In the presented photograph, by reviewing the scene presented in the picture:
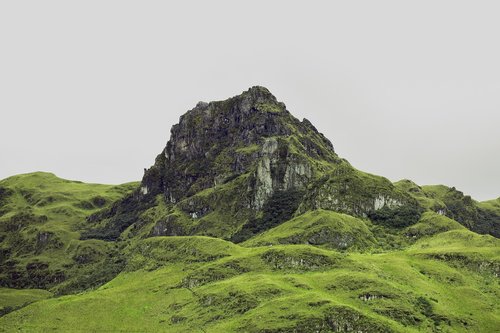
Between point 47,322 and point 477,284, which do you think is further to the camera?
point 47,322

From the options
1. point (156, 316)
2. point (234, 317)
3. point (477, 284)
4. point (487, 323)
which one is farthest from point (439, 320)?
point (156, 316)

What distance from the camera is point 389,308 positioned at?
164m

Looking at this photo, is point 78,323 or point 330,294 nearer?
point 330,294

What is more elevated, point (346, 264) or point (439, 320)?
point (346, 264)

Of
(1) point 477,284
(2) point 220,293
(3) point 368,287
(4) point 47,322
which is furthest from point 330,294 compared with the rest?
(4) point 47,322

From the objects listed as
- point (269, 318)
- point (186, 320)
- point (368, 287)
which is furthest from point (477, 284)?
point (186, 320)

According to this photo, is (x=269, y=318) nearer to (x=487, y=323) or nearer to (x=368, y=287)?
(x=368, y=287)

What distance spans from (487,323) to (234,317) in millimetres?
71215

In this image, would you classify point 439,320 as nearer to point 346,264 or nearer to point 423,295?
point 423,295

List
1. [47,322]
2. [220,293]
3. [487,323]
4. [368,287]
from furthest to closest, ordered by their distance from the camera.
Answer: [47,322] < [220,293] < [368,287] < [487,323]

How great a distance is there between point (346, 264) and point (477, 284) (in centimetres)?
4177

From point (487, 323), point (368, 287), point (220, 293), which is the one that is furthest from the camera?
point (220, 293)

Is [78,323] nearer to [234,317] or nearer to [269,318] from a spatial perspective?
[234,317]

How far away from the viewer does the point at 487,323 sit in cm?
15988
